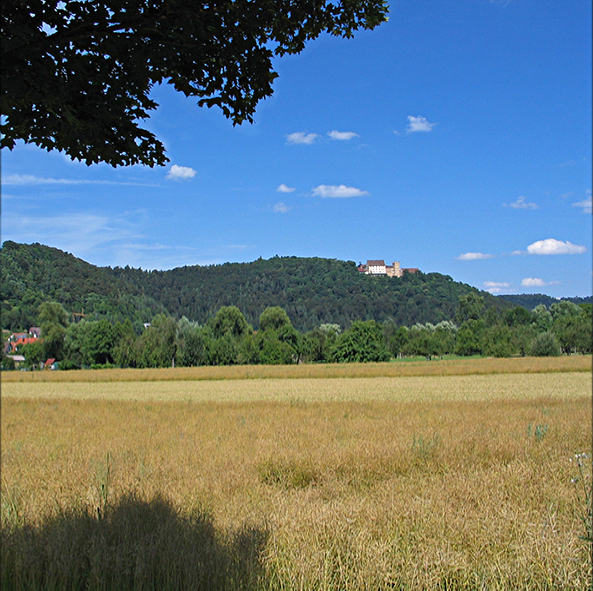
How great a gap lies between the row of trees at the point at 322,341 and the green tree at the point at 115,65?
120ft

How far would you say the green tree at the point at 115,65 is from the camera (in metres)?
2.43

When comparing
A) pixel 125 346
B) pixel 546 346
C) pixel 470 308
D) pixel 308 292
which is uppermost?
pixel 308 292

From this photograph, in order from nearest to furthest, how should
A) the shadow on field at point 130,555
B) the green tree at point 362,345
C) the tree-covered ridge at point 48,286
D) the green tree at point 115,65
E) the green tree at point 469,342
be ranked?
the green tree at point 115,65
the shadow on field at point 130,555
the tree-covered ridge at point 48,286
the green tree at point 362,345
the green tree at point 469,342

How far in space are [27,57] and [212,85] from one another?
3.66ft

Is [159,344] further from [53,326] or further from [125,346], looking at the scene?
[53,326]

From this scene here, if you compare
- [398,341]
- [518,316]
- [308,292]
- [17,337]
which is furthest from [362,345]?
[308,292]

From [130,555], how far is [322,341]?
298ft

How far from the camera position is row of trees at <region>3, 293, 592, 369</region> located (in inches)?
2370

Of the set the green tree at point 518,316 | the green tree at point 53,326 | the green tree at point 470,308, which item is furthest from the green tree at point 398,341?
the green tree at point 53,326

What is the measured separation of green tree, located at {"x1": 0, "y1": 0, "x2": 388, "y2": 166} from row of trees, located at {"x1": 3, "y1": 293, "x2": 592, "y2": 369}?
36666 millimetres

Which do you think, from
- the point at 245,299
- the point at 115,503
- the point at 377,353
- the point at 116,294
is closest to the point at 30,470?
the point at 115,503

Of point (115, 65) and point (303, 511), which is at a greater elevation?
point (115, 65)

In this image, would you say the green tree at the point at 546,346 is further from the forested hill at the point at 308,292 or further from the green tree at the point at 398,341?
the forested hill at the point at 308,292

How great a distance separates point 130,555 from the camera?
13.8ft
